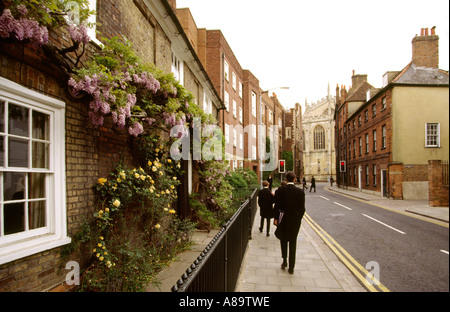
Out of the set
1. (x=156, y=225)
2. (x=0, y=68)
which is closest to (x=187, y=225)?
(x=156, y=225)

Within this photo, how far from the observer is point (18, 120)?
9.02ft

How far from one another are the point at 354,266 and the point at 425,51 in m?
4.70

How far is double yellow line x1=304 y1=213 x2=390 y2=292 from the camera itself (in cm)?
415

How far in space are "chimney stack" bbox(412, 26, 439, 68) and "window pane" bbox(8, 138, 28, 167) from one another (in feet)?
11.8

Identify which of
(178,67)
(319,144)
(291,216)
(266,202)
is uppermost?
(319,144)

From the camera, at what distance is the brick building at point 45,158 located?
256 centimetres

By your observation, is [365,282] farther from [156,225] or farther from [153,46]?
[153,46]

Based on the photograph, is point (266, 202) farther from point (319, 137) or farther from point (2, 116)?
point (319, 137)

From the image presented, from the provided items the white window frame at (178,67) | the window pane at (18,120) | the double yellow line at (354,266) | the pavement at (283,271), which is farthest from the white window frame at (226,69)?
the window pane at (18,120)

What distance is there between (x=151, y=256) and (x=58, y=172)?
240 centimetres

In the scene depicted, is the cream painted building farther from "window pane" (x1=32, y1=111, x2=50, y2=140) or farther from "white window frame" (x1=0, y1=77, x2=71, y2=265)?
"window pane" (x1=32, y1=111, x2=50, y2=140)

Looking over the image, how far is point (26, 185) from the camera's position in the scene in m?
2.83

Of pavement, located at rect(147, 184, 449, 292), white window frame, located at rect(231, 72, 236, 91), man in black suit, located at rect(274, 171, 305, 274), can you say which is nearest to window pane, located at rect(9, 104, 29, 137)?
pavement, located at rect(147, 184, 449, 292)

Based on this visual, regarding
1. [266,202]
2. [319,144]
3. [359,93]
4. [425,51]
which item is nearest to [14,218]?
[425,51]
